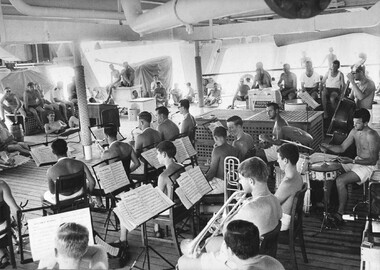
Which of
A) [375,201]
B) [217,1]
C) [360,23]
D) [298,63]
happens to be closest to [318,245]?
[375,201]

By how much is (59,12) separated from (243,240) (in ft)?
19.0

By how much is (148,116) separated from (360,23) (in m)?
5.37

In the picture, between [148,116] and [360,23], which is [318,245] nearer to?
[148,116]

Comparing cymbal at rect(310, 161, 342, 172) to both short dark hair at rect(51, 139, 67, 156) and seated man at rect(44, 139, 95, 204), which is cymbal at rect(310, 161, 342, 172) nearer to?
seated man at rect(44, 139, 95, 204)

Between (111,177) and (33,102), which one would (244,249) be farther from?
(33,102)

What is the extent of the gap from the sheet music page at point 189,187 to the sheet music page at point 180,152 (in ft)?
6.25

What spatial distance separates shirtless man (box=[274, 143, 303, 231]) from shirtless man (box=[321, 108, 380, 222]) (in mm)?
1425

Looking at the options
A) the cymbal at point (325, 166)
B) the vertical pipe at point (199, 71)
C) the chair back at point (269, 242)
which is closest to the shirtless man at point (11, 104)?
the vertical pipe at point (199, 71)

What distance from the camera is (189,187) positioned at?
473cm

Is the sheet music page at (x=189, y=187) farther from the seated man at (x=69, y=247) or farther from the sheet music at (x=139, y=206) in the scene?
the seated man at (x=69, y=247)

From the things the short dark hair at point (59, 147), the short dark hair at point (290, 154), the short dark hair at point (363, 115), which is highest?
the short dark hair at point (363, 115)

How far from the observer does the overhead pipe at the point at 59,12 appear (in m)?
6.74

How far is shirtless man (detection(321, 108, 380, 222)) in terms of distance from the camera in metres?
5.87

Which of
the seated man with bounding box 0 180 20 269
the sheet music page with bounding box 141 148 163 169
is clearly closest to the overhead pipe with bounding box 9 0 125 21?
the sheet music page with bounding box 141 148 163 169
